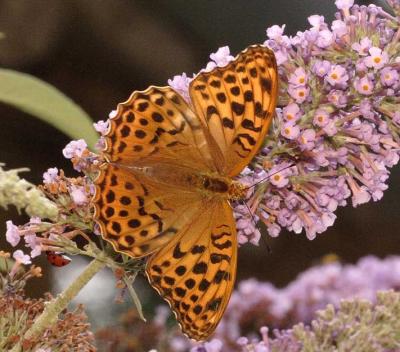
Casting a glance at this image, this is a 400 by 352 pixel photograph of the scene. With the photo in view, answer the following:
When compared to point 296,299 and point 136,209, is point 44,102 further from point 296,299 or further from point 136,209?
point 296,299

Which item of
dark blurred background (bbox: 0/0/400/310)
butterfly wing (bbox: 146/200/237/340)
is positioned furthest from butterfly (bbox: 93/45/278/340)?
dark blurred background (bbox: 0/0/400/310)

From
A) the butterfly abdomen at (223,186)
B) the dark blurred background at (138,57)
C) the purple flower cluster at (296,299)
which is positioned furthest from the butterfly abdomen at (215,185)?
the dark blurred background at (138,57)

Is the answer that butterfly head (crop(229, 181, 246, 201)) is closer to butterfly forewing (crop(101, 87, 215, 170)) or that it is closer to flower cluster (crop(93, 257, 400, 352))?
butterfly forewing (crop(101, 87, 215, 170))

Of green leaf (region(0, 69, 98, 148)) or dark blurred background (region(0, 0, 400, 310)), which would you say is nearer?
green leaf (region(0, 69, 98, 148))

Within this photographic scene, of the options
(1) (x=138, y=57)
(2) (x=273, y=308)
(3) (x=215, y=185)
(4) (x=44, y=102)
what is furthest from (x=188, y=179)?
(1) (x=138, y=57)

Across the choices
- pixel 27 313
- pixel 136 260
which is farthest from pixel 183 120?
pixel 27 313

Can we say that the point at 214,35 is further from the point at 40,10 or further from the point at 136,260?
the point at 136,260

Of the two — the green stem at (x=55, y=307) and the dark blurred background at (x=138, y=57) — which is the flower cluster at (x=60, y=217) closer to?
the green stem at (x=55, y=307)
